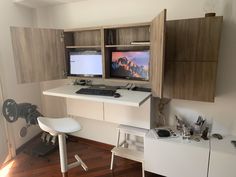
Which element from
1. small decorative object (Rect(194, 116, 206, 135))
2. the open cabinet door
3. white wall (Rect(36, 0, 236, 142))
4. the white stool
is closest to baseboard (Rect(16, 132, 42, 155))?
the white stool

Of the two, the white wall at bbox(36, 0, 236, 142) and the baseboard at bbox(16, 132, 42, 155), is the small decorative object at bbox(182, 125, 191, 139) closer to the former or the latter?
the white wall at bbox(36, 0, 236, 142)

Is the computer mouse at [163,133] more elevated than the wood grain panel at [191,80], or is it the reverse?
the wood grain panel at [191,80]

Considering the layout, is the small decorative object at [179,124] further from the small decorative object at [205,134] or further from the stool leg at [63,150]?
the stool leg at [63,150]

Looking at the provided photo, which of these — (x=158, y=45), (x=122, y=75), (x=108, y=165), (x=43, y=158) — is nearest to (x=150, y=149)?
(x=108, y=165)

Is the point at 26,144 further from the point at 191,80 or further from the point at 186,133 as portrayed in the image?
the point at 191,80

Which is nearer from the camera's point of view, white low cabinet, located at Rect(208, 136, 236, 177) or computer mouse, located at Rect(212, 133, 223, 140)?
white low cabinet, located at Rect(208, 136, 236, 177)

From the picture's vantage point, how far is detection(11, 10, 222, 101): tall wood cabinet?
174 centimetres

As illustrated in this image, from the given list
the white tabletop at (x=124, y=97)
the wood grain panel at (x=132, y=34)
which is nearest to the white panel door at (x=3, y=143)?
the white tabletop at (x=124, y=97)

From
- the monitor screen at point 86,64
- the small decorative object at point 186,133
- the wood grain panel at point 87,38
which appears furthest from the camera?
the wood grain panel at point 87,38

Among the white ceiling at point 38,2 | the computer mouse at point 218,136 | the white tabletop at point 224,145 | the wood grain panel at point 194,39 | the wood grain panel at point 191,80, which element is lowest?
the white tabletop at point 224,145

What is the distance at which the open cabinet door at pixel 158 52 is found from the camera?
1.57 metres

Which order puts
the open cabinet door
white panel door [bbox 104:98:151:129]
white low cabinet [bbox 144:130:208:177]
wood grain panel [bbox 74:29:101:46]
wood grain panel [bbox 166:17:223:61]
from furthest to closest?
wood grain panel [bbox 74:29:101:46] → white panel door [bbox 104:98:151:129] → white low cabinet [bbox 144:130:208:177] → wood grain panel [bbox 166:17:223:61] → the open cabinet door

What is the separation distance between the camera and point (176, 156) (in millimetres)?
1946

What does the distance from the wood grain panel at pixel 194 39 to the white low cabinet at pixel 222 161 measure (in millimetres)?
894
